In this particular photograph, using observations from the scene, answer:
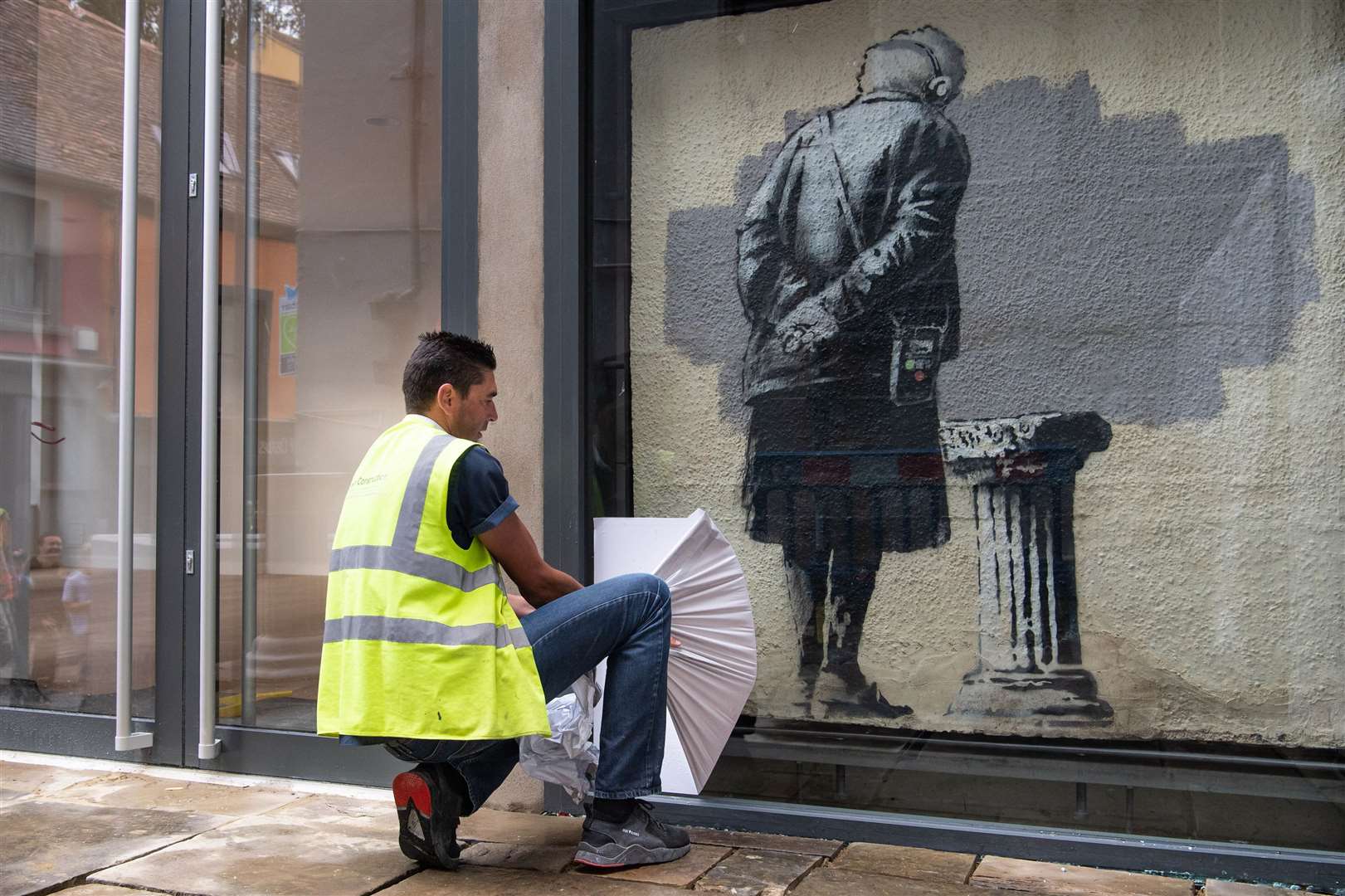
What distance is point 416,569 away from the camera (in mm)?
2816

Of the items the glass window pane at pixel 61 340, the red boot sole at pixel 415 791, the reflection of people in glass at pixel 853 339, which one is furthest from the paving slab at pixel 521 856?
the glass window pane at pixel 61 340

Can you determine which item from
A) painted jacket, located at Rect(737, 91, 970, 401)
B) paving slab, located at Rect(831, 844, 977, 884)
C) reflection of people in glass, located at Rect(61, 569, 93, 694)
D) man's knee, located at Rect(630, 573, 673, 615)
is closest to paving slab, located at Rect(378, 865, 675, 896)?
paving slab, located at Rect(831, 844, 977, 884)

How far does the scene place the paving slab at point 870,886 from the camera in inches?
114

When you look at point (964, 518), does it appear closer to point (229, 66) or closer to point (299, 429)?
point (299, 429)

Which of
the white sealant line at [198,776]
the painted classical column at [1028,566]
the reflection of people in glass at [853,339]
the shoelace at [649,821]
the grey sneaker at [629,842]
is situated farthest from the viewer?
the white sealant line at [198,776]

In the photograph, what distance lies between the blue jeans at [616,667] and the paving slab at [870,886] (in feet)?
1.51

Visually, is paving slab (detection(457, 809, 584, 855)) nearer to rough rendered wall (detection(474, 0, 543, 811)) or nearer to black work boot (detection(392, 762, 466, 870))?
rough rendered wall (detection(474, 0, 543, 811))

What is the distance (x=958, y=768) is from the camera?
138 inches

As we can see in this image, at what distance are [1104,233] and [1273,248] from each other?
44 centimetres

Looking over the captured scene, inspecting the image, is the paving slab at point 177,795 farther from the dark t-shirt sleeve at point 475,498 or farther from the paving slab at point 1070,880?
the paving slab at point 1070,880

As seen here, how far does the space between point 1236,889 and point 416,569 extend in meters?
2.15

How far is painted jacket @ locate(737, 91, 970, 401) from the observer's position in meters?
3.61

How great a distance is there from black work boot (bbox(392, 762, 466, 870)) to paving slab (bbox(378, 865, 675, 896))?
2.4 inches

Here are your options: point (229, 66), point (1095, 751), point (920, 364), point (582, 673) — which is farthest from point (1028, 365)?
point (229, 66)
